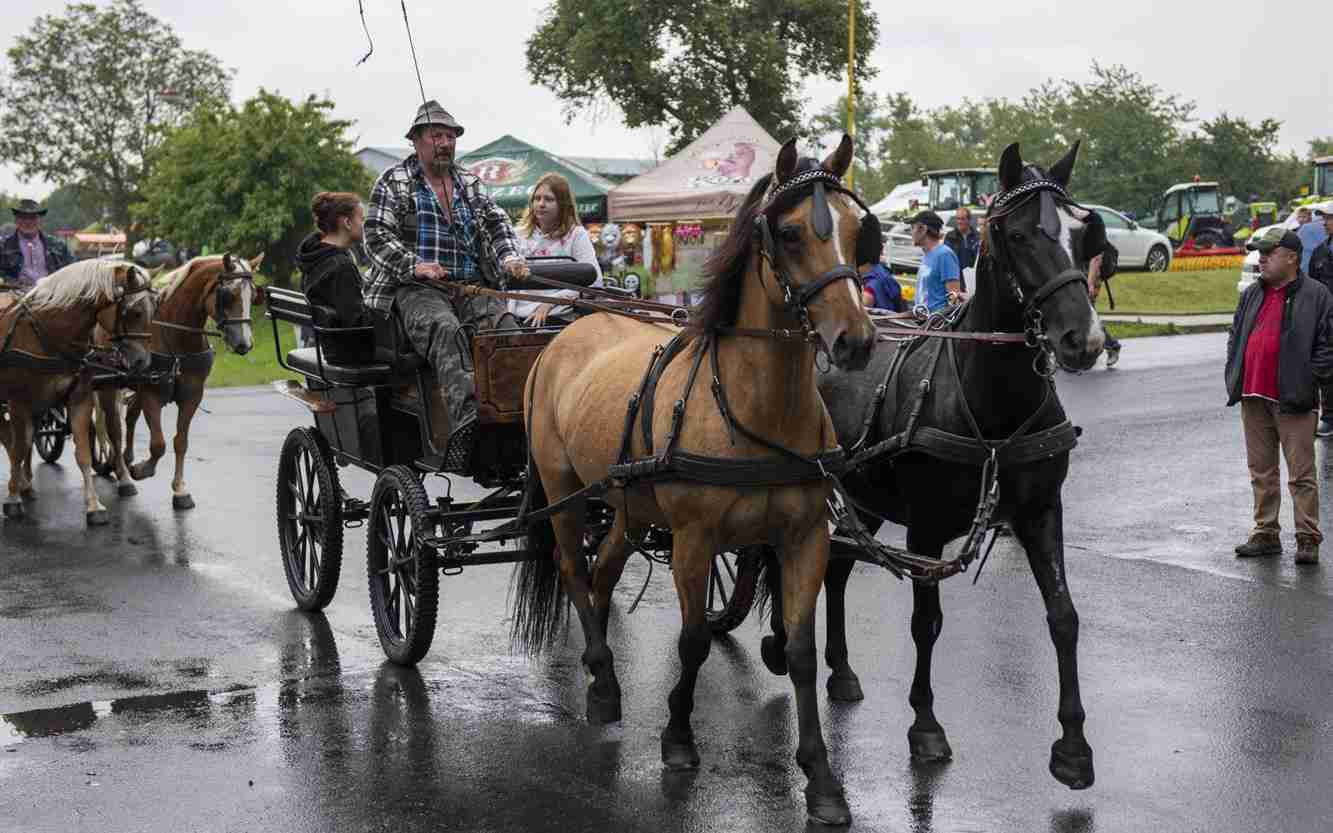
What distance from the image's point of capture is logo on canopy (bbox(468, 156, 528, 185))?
3597 centimetres

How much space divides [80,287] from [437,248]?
530cm

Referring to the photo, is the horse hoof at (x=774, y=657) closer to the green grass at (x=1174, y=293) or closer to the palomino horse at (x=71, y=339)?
the palomino horse at (x=71, y=339)

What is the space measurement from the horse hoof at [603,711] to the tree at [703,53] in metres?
42.9

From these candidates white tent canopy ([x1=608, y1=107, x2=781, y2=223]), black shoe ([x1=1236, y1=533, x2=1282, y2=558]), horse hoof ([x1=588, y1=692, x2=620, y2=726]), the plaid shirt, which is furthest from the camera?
white tent canopy ([x1=608, y1=107, x2=781, y2=223])

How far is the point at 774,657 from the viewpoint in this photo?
6.95 meters

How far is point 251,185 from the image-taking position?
3797cm

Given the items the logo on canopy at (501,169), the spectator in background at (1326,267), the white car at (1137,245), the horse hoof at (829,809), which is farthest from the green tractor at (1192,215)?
the horse hoof at (829,809)

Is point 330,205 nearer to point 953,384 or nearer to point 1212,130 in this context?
point 953,384

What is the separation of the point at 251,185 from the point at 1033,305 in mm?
35149

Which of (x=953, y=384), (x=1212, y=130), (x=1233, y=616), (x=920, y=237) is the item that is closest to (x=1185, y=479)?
(x=920, y=237)

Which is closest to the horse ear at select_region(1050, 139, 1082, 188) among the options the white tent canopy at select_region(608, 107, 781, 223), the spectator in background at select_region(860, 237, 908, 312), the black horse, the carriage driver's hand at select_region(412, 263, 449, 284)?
the black horse

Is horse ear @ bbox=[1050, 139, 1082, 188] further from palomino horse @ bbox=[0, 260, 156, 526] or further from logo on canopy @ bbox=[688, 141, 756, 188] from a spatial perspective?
logo on canopy @ bbox=[688, 141, 756, 188]

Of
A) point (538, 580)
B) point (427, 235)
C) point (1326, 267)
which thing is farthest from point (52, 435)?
point (1326, 267)

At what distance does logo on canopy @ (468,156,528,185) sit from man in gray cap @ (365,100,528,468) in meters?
28.6
